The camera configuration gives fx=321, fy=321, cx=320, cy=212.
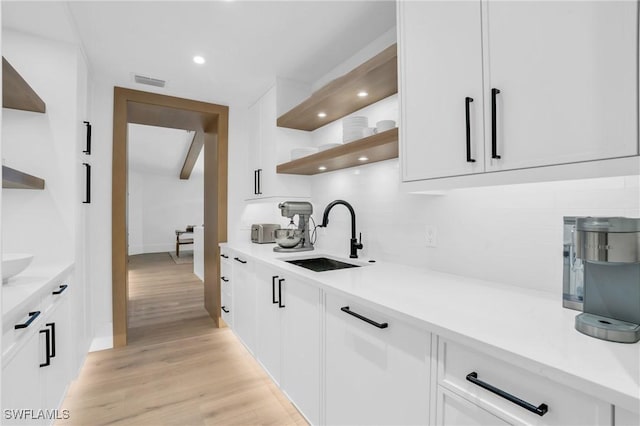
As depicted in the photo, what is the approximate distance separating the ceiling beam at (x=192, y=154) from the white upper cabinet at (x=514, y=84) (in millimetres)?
4767

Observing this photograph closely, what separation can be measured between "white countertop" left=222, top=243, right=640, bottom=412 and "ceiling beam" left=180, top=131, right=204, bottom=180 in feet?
16.1

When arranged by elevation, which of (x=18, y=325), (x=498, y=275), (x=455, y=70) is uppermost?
(x=455, y=70)

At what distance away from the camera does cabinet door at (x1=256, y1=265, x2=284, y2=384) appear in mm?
2027

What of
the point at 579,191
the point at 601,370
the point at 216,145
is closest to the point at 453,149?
the point at 579,191

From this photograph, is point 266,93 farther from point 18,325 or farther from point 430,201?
point 18,325

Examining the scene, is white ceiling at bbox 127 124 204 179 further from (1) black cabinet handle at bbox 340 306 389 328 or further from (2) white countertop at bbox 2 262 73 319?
(1) black cabinet handle at bbox 340 306 389 328

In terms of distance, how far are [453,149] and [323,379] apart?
1.21 meters

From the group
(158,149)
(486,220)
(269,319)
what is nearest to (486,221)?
(486,220)

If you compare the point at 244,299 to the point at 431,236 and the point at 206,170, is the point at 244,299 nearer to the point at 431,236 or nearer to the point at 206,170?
the point at 431,236

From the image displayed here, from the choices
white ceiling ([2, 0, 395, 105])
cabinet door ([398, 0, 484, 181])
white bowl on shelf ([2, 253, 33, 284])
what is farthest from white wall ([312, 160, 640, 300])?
white bowl on shelf ([2, 253, 33, 284])

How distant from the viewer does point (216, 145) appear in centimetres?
349

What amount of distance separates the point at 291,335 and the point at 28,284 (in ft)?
4.28

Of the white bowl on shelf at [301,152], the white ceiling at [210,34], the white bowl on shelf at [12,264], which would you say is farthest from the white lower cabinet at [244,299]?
the white ceiling at [210,34]

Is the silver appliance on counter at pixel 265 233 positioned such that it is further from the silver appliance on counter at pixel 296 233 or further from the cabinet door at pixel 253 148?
the silver appliance on counter at pixel 296 233
